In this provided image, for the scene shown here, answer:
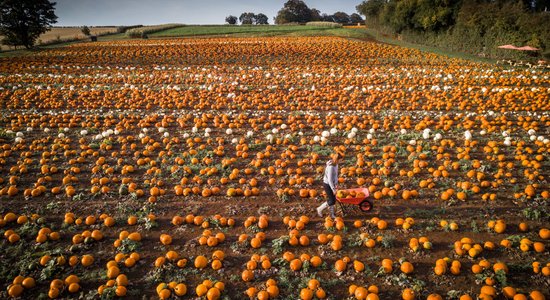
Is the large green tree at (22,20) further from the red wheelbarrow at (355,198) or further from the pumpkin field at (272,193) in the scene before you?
the red wheelbarrow at (355,198)

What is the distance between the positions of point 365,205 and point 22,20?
49705 millimetres

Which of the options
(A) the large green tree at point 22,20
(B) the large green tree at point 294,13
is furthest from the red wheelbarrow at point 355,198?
(B) the large green tree at point 294,13

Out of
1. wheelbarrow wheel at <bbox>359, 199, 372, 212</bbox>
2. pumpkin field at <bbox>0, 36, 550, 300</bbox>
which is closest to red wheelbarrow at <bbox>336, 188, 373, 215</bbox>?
wheelbarrow wheel at <bbox>359, 199, 372, 212</bbox>

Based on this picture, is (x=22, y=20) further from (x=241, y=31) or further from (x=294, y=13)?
(x=294, y=13)

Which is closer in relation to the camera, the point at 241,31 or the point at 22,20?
the point at 22,20

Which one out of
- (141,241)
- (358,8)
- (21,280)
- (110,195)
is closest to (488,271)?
(141,241)

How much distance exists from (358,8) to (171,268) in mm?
66959

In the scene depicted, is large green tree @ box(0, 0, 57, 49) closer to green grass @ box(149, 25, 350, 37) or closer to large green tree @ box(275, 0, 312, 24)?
green grass @ box(149, 25, 350, 37)

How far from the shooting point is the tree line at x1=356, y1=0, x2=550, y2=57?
88.0ft

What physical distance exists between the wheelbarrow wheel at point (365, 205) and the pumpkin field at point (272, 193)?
8.4 inches

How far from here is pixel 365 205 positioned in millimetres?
6934

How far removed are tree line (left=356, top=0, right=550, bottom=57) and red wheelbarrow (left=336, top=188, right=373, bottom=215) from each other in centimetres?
2827

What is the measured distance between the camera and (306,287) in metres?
5.09

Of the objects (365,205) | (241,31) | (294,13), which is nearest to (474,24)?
(365,205)
